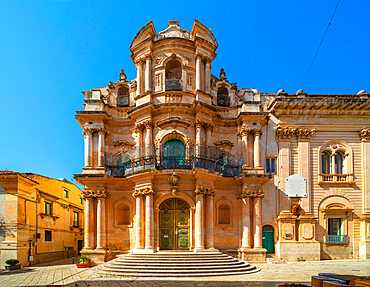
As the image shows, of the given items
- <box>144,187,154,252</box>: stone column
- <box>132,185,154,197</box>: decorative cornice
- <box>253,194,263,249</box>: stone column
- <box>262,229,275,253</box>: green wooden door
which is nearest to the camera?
<box>144,187,154,252</box>: stone column

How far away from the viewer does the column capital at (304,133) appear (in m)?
25.5

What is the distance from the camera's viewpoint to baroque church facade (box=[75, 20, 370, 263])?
23344 mm

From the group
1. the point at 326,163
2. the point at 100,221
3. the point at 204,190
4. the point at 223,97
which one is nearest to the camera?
the point at 204,190

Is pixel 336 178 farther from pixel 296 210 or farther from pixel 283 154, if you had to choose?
pixel 283 154

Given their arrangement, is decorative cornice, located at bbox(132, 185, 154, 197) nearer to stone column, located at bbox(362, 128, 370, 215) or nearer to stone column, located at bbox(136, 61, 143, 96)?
stone column, located at bbox(136, 61, 143, 96)

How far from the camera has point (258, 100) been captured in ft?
85.0

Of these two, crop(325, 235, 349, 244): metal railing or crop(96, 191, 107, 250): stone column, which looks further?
crop(325, 235, 349, 244): metal railing

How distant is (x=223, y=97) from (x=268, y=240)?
1236cm

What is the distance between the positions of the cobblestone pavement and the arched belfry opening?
1422cm

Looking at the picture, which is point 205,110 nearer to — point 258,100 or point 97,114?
point 258,100

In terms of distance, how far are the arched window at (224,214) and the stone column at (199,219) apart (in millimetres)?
3380

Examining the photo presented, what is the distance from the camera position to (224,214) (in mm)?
25062

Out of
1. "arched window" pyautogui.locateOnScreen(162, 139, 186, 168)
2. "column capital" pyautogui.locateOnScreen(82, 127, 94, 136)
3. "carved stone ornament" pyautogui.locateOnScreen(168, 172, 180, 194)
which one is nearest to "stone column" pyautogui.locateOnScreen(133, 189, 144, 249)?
"carved stone ornament" pyautogui.locateOnScreen(168, 172, 180, 194)

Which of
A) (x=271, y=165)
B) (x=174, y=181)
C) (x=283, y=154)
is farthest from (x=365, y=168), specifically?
(x=174, y=181)
